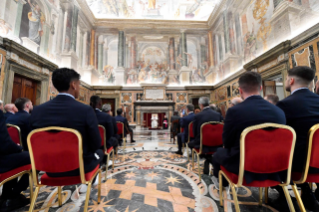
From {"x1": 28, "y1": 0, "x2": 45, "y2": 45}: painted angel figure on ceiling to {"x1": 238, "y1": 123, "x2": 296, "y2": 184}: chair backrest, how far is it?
8.70 metres

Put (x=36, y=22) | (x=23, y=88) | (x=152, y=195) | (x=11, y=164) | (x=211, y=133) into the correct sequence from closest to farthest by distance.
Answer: (x=11, y=164), (x=152, y=195), (x=211, y=133), (x=23, y=88), (x=36, y=22)

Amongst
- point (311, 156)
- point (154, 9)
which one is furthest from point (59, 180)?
point (154, 9)

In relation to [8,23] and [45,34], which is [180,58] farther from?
[8,23]

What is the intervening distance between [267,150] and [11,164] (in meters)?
2.25

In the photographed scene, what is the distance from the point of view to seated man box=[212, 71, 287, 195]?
1.20 metres

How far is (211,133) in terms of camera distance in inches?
89.4

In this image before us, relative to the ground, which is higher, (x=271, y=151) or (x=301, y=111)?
(x=301, y=111)

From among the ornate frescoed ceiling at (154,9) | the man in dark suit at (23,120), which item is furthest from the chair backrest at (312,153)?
the ornate frescoed ceiling at (154,9)

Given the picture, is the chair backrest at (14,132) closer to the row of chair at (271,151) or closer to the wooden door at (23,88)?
the row of chair at (271,151)

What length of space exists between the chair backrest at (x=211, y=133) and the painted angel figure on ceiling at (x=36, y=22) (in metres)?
8.10

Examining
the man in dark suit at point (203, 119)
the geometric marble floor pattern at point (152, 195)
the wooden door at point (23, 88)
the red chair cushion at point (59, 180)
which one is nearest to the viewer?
the red chair cushion at point (59, 180)

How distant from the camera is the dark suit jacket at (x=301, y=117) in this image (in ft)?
4.31

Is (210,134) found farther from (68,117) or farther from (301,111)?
(68,117)

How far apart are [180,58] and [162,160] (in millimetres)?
11595
